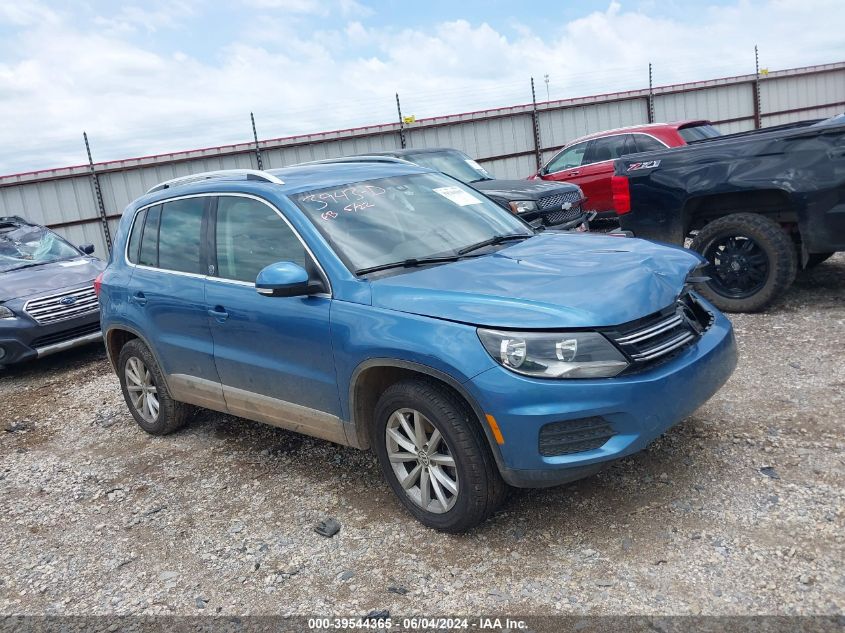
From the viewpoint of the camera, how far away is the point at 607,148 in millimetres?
11734

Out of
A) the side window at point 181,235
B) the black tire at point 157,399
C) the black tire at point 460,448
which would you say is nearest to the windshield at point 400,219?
the black tire at point 460,448

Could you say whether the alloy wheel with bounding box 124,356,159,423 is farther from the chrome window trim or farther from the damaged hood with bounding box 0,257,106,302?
the damaged hood with bounding box 0,257,106,302

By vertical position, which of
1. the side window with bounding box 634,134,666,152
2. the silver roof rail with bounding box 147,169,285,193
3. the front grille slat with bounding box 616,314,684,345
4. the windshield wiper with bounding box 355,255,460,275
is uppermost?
the silver roof rail with bounding box 147,169,285,193

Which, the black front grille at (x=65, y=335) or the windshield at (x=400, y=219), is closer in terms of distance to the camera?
the windshield at (x=400, y=219)

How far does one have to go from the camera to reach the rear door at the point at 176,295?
448 cm

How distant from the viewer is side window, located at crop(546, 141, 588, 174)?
12.2 meters

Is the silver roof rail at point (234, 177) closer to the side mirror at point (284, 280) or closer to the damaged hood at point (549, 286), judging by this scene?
the side mirror at point (284, 280)

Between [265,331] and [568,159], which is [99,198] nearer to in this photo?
Result: [568,159]

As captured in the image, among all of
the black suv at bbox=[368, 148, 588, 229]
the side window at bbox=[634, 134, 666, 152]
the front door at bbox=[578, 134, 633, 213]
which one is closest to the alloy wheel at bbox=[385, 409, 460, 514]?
the black suv at bbox=[368, 148, 588, 229]

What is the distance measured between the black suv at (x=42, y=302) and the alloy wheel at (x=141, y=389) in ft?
9.19

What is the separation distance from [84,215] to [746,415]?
→ 15673 millimetres

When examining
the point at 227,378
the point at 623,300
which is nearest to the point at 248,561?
the point at 227,378

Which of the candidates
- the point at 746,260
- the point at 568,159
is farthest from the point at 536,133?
the point at 746,260

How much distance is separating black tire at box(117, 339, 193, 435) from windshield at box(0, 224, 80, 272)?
3.97 m
